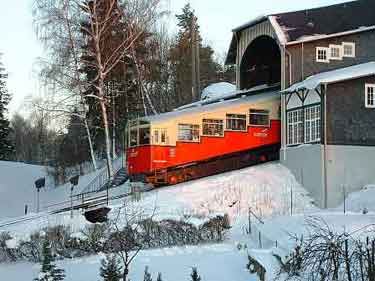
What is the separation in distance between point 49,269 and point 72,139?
38.9 meters

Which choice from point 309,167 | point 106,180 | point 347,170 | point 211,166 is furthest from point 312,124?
point 106,180

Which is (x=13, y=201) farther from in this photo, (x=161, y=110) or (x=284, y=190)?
(x=284, y=190)

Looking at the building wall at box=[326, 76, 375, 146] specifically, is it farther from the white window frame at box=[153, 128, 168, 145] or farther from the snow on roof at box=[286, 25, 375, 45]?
the white window frame at box=[153, 128, 168, 145]

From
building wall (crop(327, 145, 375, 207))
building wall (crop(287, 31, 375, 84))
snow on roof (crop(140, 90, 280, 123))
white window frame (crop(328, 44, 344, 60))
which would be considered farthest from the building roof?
building wall (crop(327, 145, 375, 207))

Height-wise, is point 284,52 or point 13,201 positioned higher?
point 284,52

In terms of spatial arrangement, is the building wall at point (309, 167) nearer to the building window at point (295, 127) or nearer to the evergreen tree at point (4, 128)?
the building window at point (295, 127)

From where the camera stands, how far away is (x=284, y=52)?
30.7 metres

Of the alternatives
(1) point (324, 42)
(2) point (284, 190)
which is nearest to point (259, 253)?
(2) point (284, 190)

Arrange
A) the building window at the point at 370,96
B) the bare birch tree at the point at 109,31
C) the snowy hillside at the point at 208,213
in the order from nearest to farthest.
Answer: the snowy hillside at the point at 208,213 → the building window at the point at 370,96 → the bare birch tree at the point at 109,31

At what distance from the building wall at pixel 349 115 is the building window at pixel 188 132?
19.7 ft

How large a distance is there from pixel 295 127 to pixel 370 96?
3355mm

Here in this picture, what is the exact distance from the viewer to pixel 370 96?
28.8 metres

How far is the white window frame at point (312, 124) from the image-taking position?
28266 millimetres

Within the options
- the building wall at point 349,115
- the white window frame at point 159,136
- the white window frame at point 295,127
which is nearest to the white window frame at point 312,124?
the white window frame at point 295,127
